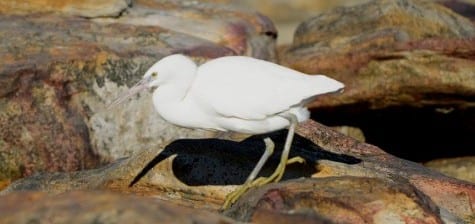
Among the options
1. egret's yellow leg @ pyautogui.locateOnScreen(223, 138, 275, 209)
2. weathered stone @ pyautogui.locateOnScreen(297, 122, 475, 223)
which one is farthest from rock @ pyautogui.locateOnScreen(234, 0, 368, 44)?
egret's yellow leg @ pyautogui.locateOnScreen(223, 138, 275, 209)

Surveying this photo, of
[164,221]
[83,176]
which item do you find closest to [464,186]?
[83,176]

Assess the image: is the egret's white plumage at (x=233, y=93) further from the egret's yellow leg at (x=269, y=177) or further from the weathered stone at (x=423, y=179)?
the weathered stone at (x=423, y=179)

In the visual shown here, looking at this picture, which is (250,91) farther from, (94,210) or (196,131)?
(196,131)

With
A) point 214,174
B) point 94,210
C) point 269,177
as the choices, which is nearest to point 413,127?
point 214,174

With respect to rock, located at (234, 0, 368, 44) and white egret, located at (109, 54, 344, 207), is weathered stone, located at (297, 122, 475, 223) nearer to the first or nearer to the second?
white egret, located at (109, 54, 344, 207)

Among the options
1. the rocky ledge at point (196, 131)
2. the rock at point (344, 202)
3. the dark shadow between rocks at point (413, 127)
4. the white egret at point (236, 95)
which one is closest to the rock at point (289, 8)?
the rocky ledge at point (196, 131)

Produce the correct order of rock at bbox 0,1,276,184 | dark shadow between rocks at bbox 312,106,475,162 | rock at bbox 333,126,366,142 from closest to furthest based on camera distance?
rock at bbox 0,1,276,184 < dark shadow between rocks at bbox 312,106,475,162 < rock at bbox 333,126,366,142

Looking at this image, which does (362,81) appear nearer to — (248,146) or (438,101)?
(438,101)
